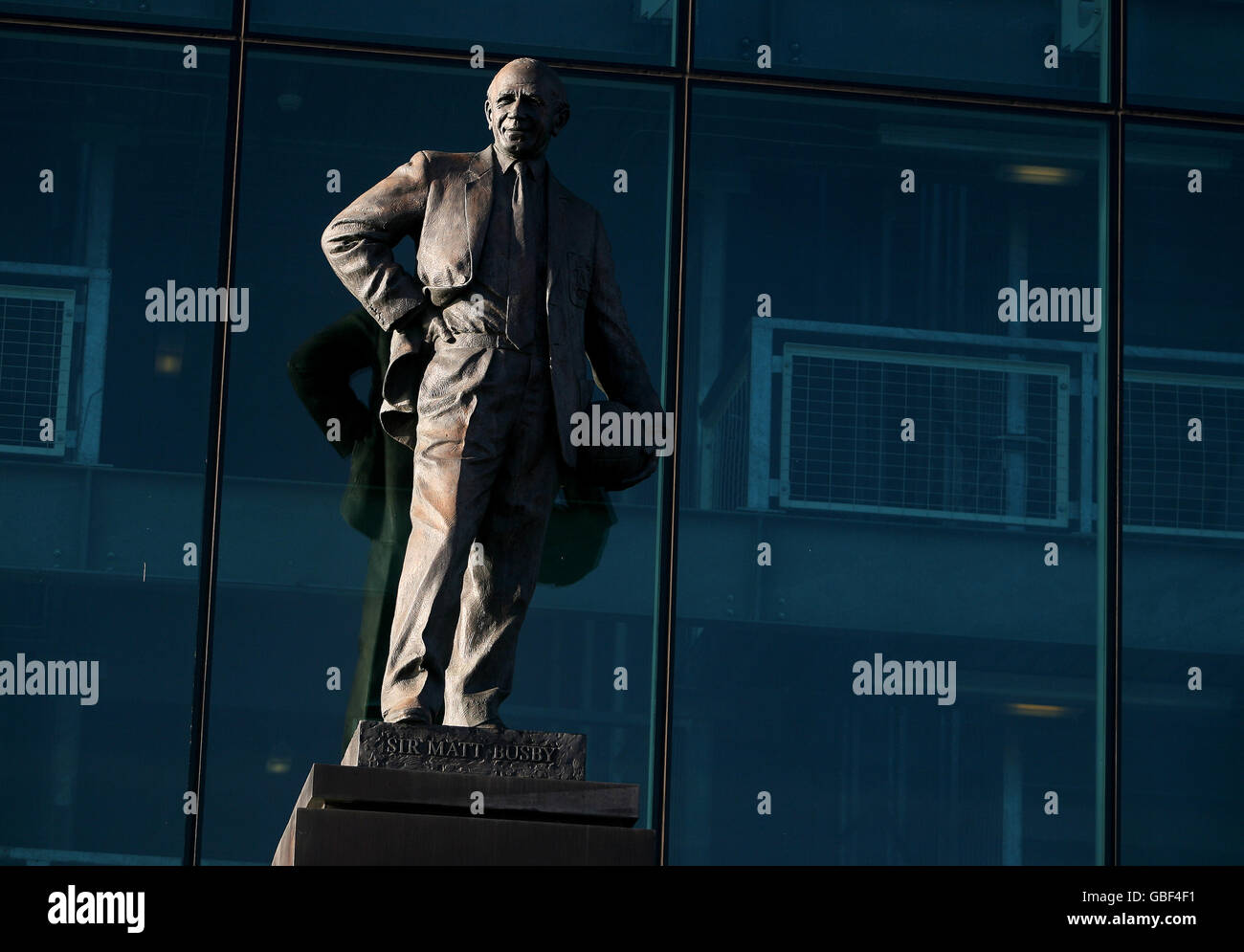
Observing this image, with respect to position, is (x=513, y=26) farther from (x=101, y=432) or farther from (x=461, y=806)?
(x=461, y=806)

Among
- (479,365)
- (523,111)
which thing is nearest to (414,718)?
(479,365)

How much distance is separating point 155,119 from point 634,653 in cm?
368

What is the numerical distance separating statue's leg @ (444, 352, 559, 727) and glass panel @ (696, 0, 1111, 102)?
190 inches

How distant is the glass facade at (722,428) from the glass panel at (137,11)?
0.07 feet

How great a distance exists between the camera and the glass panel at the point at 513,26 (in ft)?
42.2

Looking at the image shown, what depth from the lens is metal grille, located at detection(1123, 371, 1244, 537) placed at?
13.1 meters

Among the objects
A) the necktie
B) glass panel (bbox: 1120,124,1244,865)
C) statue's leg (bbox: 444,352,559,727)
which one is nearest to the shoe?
statue's leg (bbox: 444,352,559,727)

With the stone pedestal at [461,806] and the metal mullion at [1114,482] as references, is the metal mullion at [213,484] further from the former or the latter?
the metal mullion at [1114,482]

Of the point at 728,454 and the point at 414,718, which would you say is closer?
the point at 414,718

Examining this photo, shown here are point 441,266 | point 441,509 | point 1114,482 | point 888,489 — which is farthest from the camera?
point 1114,482

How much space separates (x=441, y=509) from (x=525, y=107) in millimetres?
1481

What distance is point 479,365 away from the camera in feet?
28.4

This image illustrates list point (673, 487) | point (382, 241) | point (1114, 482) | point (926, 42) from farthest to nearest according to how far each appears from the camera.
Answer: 1. point (926, 42)
2. point (1114, 482)
3. point (673, 487)
4. point (382, 241)

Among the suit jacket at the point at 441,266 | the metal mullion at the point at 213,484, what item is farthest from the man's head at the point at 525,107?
the metal mullion at the point at 213,484
